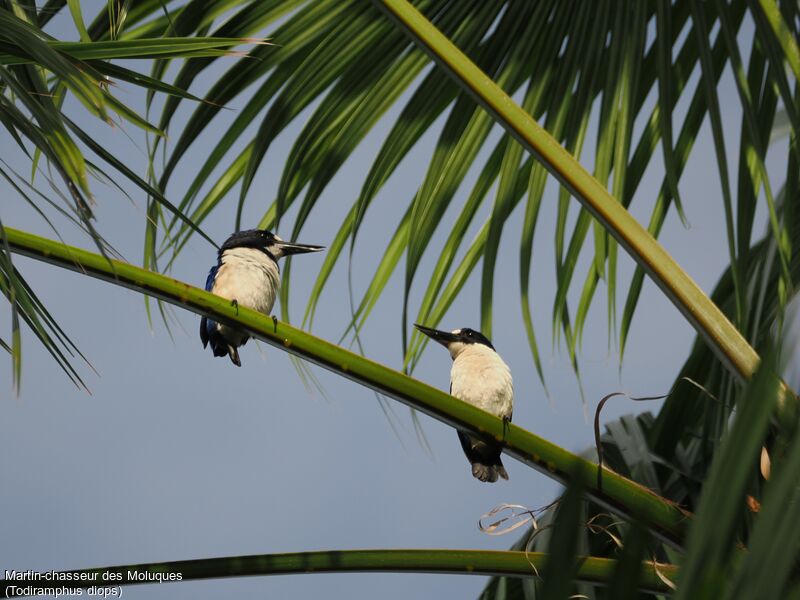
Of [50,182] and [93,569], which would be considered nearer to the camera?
[50,182]

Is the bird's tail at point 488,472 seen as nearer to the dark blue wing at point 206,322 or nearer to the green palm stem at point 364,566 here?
the dark blue wing at point 206,322

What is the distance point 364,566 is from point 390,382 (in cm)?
25

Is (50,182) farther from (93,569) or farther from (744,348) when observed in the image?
(744,348)

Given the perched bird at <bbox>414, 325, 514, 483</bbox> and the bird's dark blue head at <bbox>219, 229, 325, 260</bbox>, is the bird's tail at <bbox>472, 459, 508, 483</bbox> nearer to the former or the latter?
the perched bird at <bbox>414, 325, 514, 483</bbox>

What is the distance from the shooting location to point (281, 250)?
2.98m

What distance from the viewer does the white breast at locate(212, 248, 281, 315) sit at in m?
2.70

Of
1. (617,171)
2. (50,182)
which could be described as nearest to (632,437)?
(617,171)

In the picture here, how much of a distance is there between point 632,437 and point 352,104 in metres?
1.31

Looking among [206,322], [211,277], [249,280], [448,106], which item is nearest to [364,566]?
[448,106]

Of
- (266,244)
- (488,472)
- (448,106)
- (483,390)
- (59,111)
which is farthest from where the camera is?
(266,244)

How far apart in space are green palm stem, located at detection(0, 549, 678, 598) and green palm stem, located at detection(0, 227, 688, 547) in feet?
0.27

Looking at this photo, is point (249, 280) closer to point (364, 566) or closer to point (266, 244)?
point (266, 244)

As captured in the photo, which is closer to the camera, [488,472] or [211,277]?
[488,472]

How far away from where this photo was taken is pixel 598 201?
55.9 inches
